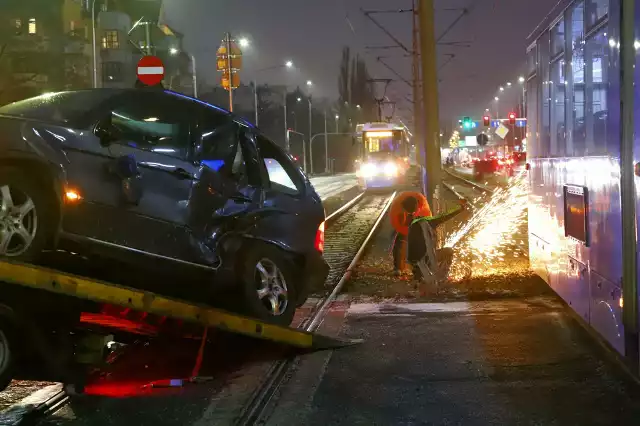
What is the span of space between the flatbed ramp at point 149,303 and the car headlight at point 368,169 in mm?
31608

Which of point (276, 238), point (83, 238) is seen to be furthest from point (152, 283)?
point (276, 238)

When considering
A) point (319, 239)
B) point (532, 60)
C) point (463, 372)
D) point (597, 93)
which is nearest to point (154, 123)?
point (319, 239)

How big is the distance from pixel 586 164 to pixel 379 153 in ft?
105

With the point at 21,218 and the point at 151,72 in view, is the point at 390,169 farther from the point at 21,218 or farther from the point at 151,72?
the point at 21,218

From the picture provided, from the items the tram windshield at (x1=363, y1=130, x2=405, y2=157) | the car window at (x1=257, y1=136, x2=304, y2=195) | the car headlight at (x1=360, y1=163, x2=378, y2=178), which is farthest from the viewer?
the car headlight at (x1=360, y1=163, x2=378, y2=178)

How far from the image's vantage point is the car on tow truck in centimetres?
480

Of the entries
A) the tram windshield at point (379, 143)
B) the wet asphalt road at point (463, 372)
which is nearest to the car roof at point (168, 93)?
the wet asphalt road at point (463, 372)

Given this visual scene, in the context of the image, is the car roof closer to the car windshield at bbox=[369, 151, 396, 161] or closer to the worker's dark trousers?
the worker's dark trousers

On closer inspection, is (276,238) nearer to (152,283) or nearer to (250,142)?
(250,142)

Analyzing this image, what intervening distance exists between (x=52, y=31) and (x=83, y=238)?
53.7 metres

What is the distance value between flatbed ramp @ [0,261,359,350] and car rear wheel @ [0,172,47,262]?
292 mm

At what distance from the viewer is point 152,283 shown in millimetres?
5578

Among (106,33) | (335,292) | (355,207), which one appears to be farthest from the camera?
(106,33)

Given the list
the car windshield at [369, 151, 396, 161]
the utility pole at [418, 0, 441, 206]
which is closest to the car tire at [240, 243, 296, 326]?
the utility pole at [418, 0, 441, 206]
